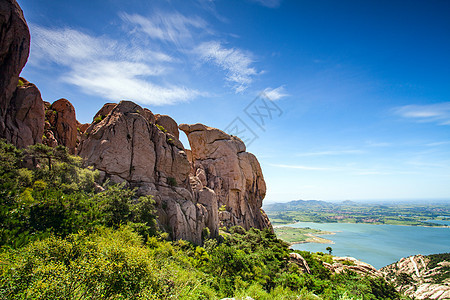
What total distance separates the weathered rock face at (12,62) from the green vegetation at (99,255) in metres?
4.88

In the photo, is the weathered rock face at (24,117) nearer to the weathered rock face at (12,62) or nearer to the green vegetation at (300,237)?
the weathered rock face at (12,62)

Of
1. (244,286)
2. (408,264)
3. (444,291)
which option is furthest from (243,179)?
(408,264)

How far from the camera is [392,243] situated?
95062 millimetres

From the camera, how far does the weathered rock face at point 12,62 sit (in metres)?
18.8

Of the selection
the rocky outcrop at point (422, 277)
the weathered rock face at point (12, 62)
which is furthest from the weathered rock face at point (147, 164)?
the rocky outcrop at point (422, 277)

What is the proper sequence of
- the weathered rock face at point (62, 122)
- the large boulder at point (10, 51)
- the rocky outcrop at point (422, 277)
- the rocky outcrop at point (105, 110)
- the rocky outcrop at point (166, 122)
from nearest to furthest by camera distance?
the large boulder at point (10, 51), the rocky outcrop at point (105, 110), the rocky outcrop at point (166, 122), the rocky outcrop at point (422, 277), the weathered rock face at point (62, 122)

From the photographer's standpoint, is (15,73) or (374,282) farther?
(15,73)

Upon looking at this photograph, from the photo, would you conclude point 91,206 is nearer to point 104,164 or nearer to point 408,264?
point 104,164

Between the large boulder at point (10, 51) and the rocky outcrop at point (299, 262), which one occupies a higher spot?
the large boulder at point (10, 51)

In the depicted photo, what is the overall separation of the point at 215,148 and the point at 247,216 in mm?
15024

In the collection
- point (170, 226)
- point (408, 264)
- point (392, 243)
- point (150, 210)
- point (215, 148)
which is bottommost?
point (392, 243)

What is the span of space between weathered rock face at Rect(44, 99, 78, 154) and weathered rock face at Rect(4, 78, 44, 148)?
9.94 metres

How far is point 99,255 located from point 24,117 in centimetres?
2116

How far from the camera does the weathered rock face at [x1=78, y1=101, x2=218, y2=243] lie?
20.3 metres
